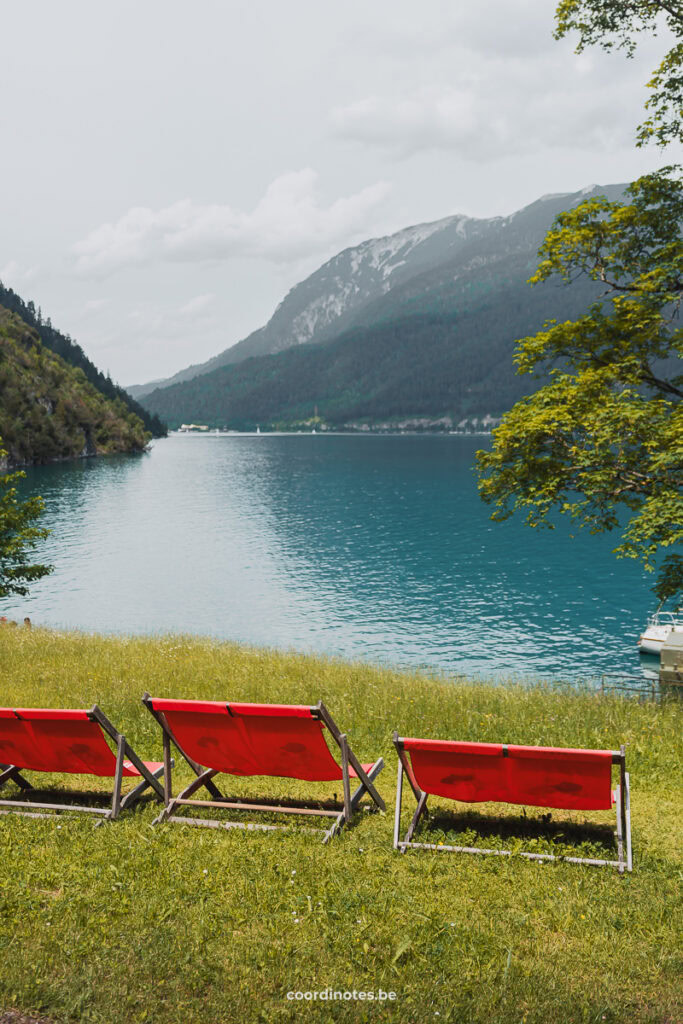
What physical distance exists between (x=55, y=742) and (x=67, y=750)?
0.15 meters

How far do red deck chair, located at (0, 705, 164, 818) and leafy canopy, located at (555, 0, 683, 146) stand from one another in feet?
57.1

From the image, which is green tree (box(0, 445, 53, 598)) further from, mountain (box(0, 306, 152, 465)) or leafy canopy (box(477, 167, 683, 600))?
mountain (box(0, 306, 152, 465))

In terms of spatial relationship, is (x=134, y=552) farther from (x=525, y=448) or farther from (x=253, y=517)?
(x=525, y=448)

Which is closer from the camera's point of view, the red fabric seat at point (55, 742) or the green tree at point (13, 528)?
the red fabric seat at point (55, 742)

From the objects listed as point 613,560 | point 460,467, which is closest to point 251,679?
point 613,560

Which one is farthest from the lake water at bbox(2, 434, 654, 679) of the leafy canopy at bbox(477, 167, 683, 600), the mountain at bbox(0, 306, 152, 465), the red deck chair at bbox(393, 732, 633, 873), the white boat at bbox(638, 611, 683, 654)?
the mountain at bbox(0, 306, 152, 465)

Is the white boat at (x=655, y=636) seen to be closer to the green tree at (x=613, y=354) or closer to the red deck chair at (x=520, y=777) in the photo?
the green tree at (x=613, y=354)

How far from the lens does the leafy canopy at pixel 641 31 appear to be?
1634cm

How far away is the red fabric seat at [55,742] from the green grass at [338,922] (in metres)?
0.52

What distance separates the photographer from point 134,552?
6862 centimetres

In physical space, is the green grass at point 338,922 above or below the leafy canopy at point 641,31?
below

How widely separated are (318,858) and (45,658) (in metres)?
12.9

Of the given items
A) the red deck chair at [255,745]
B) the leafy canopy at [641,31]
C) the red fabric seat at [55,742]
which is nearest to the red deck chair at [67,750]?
the red fabric seat at [55,742]

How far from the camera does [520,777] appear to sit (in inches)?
230
